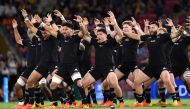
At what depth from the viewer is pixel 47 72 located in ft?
77.5

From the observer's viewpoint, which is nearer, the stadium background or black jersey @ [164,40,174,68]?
black jersey @ [164,40,174,68]

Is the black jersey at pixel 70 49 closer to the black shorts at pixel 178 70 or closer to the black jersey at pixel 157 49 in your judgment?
the black jersey at pixel 157 49

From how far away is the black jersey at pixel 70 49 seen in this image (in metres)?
23.2

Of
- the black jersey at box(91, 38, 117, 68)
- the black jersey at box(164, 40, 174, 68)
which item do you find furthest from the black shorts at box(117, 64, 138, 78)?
the black jersey at box(164, 40, 174, 68)

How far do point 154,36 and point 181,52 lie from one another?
148 centimetres

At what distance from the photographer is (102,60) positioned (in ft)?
78.1

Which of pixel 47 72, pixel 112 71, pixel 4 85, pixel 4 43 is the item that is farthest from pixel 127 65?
pixel 4 43

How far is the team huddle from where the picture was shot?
23.2m

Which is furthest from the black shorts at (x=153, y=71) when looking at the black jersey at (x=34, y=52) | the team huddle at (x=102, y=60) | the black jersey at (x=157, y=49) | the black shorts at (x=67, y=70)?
the black jersey at (x=34, y=52)

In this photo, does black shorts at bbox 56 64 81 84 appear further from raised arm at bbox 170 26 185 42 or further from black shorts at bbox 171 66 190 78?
black shorts at bbox 171 66 190 78

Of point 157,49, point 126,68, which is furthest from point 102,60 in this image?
point 157,49

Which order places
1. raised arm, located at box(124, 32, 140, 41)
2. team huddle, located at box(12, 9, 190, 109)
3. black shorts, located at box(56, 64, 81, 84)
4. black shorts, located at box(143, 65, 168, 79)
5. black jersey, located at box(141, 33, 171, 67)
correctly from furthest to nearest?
raised arm, located at box(124, 32, 140, 41), black jersey, located at box(141, 33, 171, 67), black shorts, located at box(143, 65, 168, 79), team huddle, located at box(12, 9, 190, 109), black shorts, located at box(56, 64, 81, 84)

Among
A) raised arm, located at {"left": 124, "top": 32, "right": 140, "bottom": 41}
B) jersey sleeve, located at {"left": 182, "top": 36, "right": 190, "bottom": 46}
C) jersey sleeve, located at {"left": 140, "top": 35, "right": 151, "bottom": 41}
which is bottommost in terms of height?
jersey sleeve, located at {"left": 182, "top": 36, "right": 190, "bottom": 46}

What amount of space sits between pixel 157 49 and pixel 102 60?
1.92 metres
